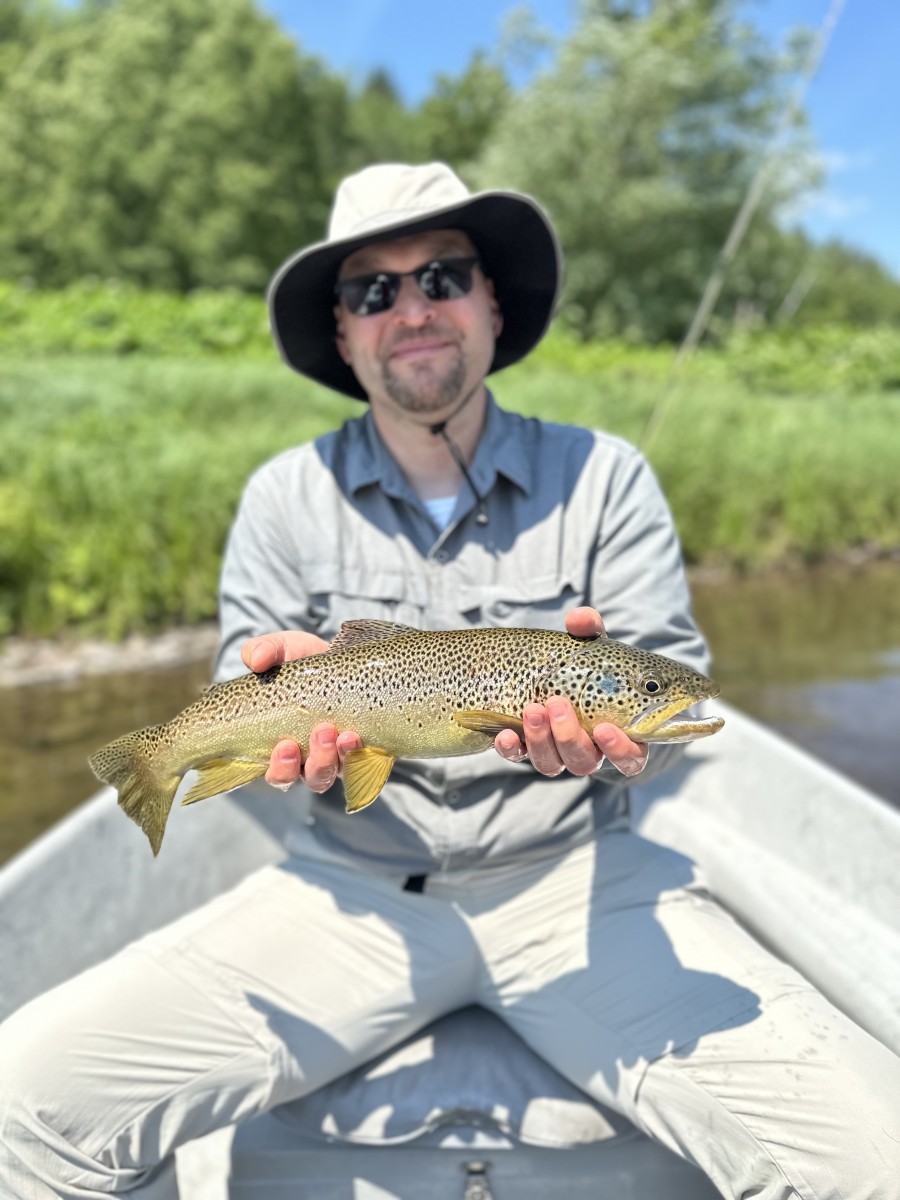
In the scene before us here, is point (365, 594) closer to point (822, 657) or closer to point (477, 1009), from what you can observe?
point (477, 1009)

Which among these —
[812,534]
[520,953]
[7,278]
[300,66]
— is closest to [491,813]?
[520,953]

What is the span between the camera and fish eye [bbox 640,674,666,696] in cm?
253

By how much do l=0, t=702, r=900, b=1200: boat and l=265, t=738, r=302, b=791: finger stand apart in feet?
3.33

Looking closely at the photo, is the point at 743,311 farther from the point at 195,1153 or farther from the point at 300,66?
the point at 195,1153

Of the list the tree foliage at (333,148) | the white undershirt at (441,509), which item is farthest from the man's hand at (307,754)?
the tree foliage at (333,148)

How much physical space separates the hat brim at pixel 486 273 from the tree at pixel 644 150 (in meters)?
31.0

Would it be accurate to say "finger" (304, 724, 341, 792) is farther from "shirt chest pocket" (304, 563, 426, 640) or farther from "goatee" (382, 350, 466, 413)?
"goatee" (382, 350, 466, 413)

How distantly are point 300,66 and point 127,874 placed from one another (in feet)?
162

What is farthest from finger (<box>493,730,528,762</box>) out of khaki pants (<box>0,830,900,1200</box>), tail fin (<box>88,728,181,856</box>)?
tail fin (<box>88,728,181,856</box>)

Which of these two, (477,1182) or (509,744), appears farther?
(477,1182)

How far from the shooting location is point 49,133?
4425cm

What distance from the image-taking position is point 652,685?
2.53 metres

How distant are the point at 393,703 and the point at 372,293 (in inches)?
58.2

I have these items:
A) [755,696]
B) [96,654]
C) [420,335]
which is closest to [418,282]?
[420,335]
